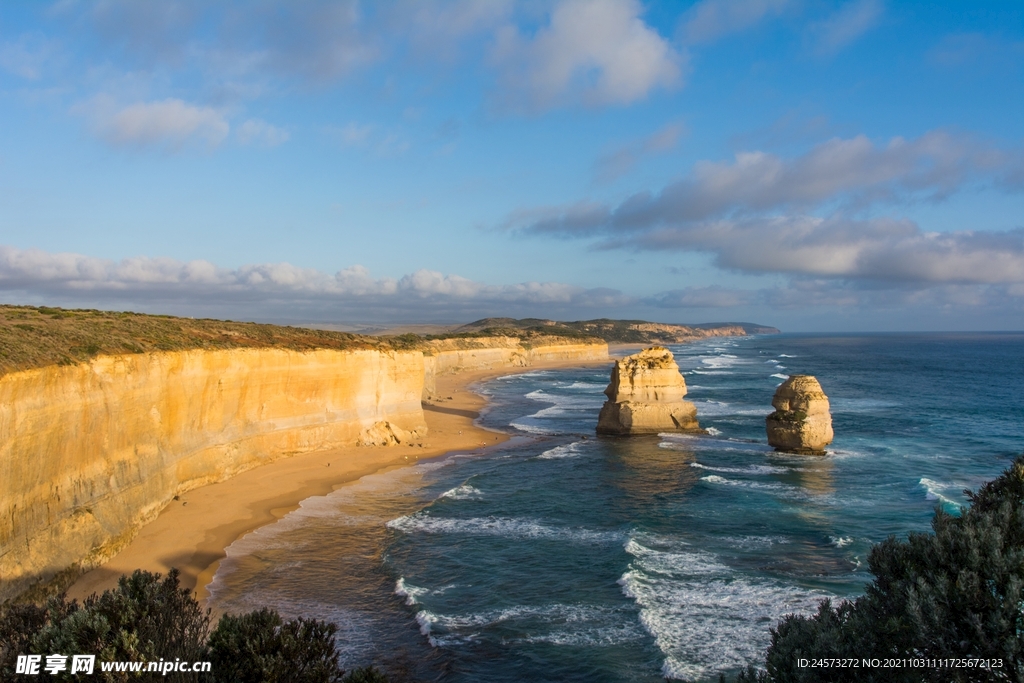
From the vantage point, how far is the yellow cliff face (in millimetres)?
14852

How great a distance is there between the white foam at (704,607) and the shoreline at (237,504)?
1128 cm

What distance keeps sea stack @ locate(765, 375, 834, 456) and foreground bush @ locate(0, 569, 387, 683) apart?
28587 millimetres

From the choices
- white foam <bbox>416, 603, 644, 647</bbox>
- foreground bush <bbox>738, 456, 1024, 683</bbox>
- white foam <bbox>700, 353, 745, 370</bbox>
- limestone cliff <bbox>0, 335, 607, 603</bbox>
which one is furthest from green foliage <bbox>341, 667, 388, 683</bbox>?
white foam <bbox>700, 353, 745, 370</bbox>

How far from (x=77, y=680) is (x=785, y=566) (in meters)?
16.5

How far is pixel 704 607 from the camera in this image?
15.4 metres

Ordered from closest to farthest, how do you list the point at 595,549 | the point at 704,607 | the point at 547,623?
the point at 547,623, the point at 704,607, the point at 595,549

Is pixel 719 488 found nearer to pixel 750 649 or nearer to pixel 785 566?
pixel 785 566

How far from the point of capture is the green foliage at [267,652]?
9062mm

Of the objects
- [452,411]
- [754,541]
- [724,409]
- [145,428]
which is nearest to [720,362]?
[724,409]

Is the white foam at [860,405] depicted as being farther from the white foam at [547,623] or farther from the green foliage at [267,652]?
the green foliage at [267,652]

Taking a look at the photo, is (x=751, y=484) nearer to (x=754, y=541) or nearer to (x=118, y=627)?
(x=754, y=541)

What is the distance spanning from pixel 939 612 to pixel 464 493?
2004 centimetres

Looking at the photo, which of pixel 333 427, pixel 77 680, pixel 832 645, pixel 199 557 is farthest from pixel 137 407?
pixel 832 645

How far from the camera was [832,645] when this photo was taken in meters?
7.83
